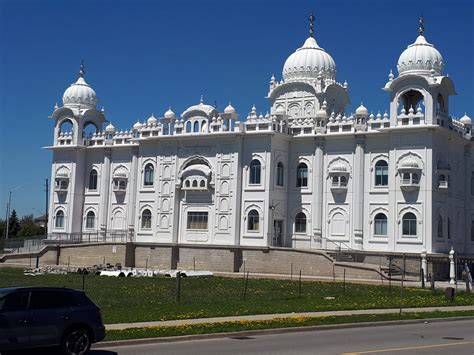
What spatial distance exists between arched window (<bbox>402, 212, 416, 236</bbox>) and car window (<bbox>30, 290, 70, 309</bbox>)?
37.0 meters

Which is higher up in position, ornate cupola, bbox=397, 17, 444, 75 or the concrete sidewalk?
ornate cupola, bbox=397, 17, 444, 75

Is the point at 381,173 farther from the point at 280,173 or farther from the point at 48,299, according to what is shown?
the point at 48,299

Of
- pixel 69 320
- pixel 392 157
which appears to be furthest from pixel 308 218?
pixel 69 320

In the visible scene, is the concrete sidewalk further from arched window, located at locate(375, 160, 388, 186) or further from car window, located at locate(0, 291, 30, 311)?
arched window, located at locate(375, 160, 388, 186)

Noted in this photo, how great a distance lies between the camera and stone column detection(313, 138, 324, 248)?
5428 centimetres

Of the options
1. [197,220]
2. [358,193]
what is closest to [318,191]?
[358,193]

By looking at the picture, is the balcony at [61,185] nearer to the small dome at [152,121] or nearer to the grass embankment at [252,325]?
the small dome at [152,121]

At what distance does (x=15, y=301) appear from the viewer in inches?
611

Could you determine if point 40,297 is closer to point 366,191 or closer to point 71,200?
point 366,191

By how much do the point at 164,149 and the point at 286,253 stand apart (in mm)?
14928

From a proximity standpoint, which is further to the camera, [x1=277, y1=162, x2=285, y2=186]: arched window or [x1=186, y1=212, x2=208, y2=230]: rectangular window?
[x1=186, y1=212, x2=208, y2=230]: rectangular window

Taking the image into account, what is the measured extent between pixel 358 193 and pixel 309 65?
13338 mm

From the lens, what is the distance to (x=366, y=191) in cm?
5284

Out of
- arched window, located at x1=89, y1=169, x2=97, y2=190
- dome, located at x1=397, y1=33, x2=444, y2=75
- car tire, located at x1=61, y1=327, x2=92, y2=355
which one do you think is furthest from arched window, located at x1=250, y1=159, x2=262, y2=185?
car tire, located at x1=61, y1=327, x2=92, y2=355
